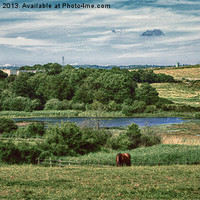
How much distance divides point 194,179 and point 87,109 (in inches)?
3024

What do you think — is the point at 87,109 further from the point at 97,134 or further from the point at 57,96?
the point at 97,134

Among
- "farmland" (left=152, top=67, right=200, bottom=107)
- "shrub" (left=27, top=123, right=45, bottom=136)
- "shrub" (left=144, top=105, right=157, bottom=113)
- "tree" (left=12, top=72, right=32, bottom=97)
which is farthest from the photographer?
"tree" (left=12, top=72, right=32, bottom=97)

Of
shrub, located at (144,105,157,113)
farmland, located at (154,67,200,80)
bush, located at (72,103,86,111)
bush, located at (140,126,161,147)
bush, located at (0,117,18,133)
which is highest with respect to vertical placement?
farmland, located at (154,67,200,80)

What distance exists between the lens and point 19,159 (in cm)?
2808

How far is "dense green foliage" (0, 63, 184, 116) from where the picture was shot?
303 ft

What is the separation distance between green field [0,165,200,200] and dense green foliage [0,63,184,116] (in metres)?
64.1

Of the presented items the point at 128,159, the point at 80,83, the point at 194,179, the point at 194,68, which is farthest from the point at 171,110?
the point at 194,68

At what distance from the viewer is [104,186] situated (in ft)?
47.4

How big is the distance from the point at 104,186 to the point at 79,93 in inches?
3374

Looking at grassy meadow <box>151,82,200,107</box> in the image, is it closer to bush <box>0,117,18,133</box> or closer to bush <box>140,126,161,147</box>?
bush <box>140,126,161,147</box>

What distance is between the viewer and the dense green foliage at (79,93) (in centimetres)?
9238

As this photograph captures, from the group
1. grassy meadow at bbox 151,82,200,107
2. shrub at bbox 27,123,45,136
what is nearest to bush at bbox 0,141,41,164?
shrub at bbox 27,123,45,136

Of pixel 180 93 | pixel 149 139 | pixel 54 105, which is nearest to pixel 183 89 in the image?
pixel 180 93

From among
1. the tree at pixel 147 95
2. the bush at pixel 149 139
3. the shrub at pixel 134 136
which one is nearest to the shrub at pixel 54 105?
the tree at pixel 147 95
